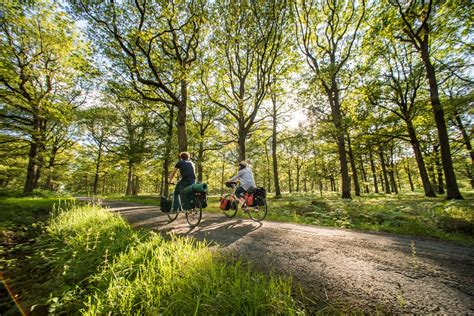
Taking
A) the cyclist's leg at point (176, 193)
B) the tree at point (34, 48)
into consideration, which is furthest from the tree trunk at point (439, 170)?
the tree at point (34, 48)

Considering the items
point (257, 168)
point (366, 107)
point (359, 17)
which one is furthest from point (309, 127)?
point (257, 168)

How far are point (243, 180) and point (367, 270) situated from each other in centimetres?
511

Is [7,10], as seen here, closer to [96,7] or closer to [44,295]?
[96,7]

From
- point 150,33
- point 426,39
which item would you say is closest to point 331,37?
point 426,39

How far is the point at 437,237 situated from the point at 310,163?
35383 mm

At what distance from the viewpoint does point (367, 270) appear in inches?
109

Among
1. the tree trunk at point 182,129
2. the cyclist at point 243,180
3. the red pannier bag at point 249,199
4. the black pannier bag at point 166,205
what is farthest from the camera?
the tree trunk at point 182,129

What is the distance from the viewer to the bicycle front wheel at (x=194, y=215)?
6.19 m

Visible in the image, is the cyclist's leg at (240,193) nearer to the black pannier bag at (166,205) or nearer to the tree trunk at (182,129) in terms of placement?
the black pannier bag at (166,205)

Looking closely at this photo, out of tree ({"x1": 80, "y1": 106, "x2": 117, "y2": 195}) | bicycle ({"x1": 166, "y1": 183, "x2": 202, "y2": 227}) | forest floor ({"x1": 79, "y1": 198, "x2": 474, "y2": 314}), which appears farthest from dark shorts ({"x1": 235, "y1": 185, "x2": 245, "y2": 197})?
tree ({"x1": 80, "y1": 106, "x2": 117, "y2": 195})

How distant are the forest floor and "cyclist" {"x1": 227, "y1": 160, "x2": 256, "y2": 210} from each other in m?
2.88

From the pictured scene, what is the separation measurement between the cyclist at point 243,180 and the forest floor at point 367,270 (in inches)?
113

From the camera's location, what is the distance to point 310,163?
39000mm

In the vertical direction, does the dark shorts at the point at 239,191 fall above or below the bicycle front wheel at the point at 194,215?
above
